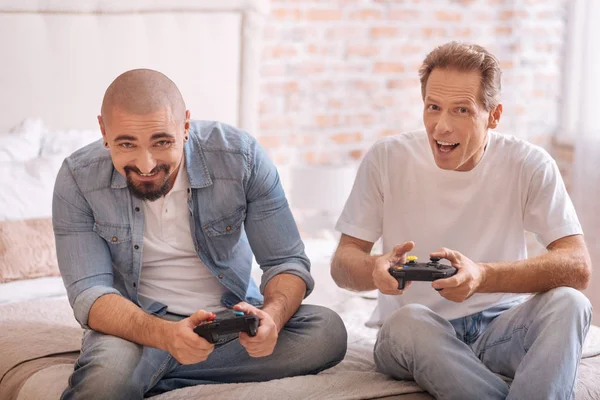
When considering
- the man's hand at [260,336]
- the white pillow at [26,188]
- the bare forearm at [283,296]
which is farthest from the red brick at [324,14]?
the man's hand at [260,336]

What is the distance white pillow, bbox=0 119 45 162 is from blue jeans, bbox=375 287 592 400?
1.56 meters

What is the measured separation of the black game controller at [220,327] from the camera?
5.77 feet

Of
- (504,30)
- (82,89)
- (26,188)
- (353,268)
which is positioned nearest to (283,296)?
(353,268)

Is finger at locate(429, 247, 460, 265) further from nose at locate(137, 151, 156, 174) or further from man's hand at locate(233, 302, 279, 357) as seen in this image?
nose at locate(137, 151, 156, 174)

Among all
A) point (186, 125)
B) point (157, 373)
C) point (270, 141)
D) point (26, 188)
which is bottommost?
point (157, 373)

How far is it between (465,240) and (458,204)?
0.09 m

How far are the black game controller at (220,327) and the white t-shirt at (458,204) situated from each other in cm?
51

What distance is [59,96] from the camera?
316cm

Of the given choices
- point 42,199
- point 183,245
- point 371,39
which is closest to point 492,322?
point 183,245

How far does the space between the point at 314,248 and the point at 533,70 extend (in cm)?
175

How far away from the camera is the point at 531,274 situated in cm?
201

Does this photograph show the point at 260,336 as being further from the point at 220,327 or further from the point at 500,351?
the point at 500,351

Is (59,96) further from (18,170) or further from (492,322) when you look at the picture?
(492,322)

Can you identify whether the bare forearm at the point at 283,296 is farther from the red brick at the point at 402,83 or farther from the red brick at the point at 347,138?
the red brick at the point at 402,83
